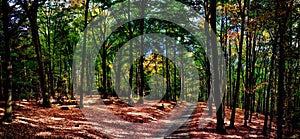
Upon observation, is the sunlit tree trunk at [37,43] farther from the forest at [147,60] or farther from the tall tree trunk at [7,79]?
the tall tree trunk at [7,79]

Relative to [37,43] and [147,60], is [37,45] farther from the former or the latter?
[147,60]

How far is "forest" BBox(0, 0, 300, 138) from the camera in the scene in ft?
36.4

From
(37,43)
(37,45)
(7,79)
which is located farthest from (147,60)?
(7,79)

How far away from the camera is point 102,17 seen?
2650cm

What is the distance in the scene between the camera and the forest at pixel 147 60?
1110 centimetres

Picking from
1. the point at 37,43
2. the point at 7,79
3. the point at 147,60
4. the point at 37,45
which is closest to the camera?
the point at 7,79

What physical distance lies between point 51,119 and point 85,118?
2.56 m

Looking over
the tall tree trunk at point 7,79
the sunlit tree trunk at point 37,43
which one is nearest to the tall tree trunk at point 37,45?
the sunlit tree trunk at point 37,43

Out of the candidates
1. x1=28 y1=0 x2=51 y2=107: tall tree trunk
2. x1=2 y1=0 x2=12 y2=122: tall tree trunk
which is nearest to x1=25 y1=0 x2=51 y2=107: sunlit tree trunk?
x1=28 y1=0 x2=51 y2=107: tall tree trunk

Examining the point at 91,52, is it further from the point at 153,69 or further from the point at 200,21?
the point at 200,21

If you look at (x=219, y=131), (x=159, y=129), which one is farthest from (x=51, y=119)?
(x=219, y=131)

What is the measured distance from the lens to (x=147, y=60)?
36.1 metres

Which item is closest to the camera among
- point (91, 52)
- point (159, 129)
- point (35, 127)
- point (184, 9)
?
point (35, 127)

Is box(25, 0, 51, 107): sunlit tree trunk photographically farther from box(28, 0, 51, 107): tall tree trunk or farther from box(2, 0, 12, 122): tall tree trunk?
box(2, 0, 12, 122): tall tree trunk
